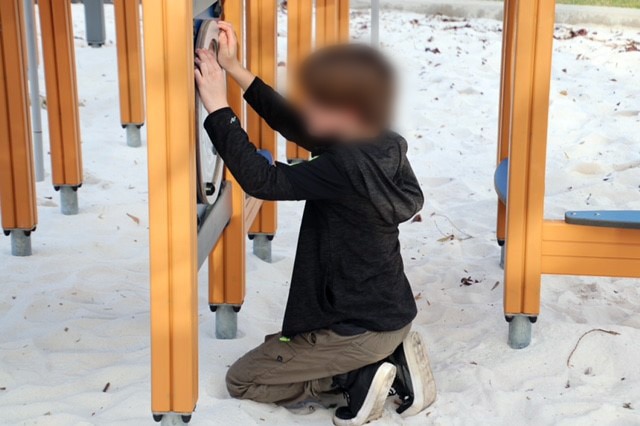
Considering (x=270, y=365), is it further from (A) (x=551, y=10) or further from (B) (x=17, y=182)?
(B) (x=17, y=182)

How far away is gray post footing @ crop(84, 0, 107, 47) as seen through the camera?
6.78 m

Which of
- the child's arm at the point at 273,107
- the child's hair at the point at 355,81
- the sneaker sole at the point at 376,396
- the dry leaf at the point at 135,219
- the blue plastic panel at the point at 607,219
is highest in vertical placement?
the child's hair at the point at 355,81

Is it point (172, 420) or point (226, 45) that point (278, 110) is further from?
point (172, 420)

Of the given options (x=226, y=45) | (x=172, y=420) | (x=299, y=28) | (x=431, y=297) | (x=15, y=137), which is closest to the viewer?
(x=172, y=420)

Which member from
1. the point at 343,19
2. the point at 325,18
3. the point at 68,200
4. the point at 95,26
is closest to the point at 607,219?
the point at 68,200

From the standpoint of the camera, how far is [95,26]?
22.7ft

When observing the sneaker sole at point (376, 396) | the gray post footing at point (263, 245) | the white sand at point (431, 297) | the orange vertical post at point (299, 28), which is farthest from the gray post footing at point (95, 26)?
the sneaker sole at point (376, 396)

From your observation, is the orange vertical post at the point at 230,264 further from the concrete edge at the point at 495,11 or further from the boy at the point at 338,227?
the concrete edge at the point at 495,11

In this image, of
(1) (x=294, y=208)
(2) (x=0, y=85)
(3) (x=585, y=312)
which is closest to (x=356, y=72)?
(3) (x=585, y=312)

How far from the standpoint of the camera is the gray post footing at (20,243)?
3.84m

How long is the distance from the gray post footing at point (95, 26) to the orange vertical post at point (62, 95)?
103 inches

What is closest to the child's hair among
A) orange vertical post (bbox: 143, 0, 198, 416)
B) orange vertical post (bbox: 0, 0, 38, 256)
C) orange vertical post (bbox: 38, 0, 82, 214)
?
orange vertical post (bbox: 143, 0, 198, 416)

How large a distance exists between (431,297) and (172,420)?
1313mm

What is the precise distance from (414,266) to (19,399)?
1593mm
